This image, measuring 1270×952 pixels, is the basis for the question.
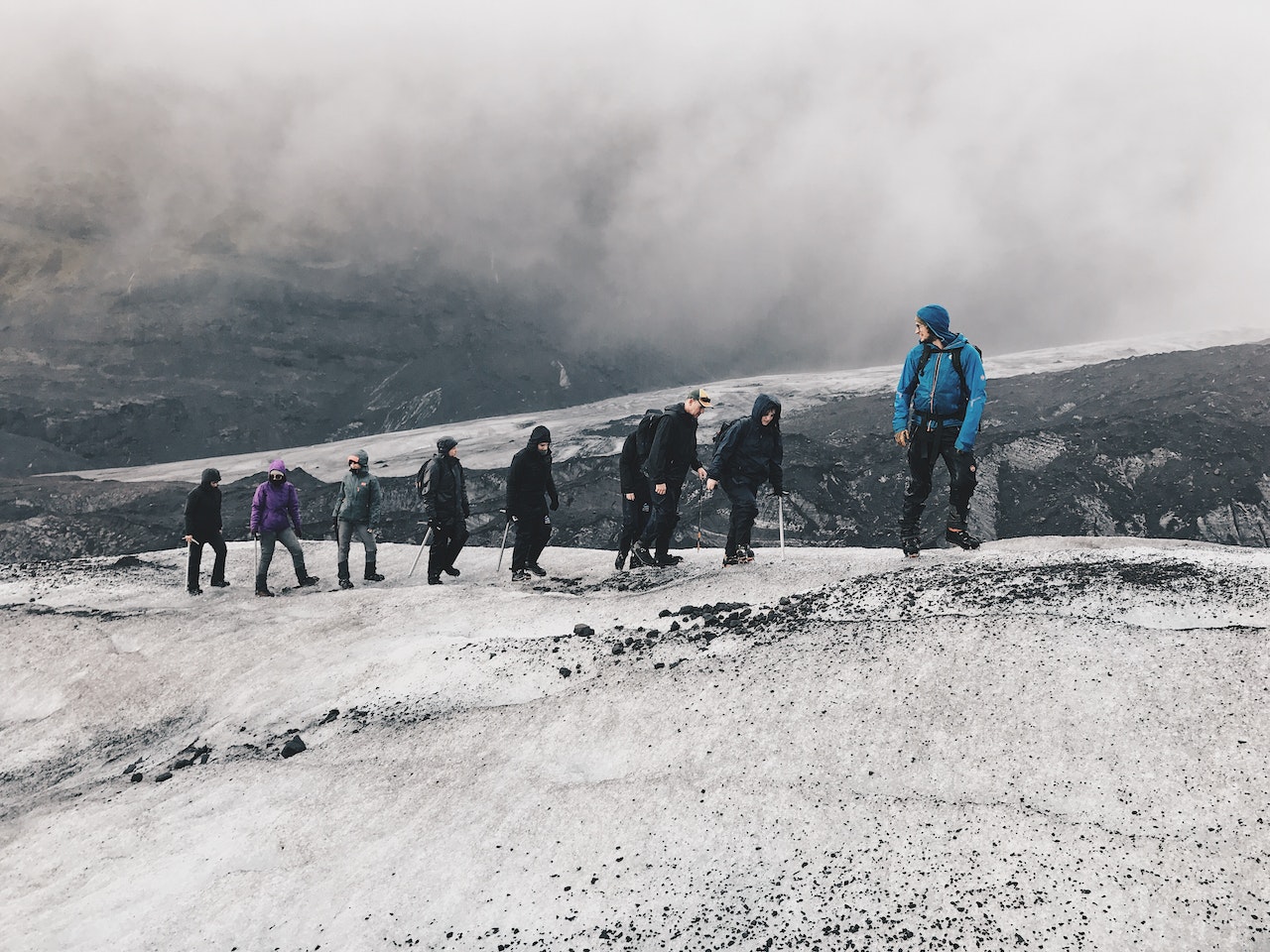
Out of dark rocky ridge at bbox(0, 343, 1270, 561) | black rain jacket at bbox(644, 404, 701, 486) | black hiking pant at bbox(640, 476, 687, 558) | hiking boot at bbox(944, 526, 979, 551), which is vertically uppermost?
black rain jacket at bbox(644, 404, 701, 486)

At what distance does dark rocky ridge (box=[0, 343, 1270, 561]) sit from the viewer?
2320 cm

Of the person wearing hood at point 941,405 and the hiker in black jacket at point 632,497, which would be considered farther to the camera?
the hiker in black jacket at point 632,497

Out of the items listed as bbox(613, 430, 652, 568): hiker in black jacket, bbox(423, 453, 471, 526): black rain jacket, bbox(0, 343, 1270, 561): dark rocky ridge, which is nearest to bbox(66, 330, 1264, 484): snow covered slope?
bbox(0, 343, 1270, 561): dark rocky ridge

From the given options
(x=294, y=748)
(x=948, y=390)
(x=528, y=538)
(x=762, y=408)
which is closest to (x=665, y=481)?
(x=762, y=408)

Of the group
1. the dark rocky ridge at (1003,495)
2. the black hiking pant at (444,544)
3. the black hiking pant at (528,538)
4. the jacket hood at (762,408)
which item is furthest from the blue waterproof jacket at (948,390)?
the dark rocky ridge at (1003,495)

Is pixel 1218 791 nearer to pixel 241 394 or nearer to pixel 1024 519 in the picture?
pixel 1024 519

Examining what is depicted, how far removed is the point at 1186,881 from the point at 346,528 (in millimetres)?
10185

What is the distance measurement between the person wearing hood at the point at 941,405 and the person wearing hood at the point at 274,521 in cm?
742

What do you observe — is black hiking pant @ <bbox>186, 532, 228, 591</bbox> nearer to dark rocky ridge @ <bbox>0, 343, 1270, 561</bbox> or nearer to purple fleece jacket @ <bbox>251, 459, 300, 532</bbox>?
purple fleece jacket @ <bbox>251, 459, 300, 532</bbox>

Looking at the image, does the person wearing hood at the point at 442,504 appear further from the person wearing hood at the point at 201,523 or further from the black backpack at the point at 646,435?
the person wearing hood at the point at 201,523

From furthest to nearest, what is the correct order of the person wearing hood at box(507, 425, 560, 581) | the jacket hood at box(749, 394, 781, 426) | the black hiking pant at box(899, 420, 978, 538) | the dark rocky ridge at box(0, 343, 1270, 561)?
1. the dark rocky ridge at box(0, 343, 1270, 561)
2. the person wearing hood at box(507, 425, 560, 581)
3. the jacket hood at box(749, 394, 781, 426)
4. the black hiking pant at box(899, 420, 978, 538)

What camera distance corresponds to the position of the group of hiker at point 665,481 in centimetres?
781

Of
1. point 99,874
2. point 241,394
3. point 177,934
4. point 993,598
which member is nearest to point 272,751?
point 99,874

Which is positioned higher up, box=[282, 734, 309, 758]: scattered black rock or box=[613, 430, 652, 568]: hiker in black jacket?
box=[613, 430, 652, 568]: hiker in black jacket
